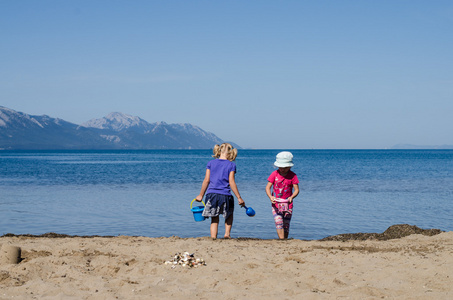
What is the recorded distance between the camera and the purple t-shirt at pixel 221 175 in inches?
342

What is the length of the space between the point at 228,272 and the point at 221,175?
2.76 m

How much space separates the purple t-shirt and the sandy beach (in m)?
0.95

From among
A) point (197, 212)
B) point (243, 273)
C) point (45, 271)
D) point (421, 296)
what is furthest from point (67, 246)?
point (421, 296)

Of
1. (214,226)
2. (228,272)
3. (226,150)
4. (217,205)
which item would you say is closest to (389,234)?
(214,226)

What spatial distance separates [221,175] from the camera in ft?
28.6

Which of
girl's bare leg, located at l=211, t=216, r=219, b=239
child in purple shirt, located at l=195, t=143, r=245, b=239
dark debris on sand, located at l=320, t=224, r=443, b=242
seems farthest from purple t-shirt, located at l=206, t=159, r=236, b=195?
dark debris on sand, located at l=320, t=224, r=443, b=242

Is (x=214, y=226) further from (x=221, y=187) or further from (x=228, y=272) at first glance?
(x=228, y=272)

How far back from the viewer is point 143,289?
219 inches

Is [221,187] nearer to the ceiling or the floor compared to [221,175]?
nearer to the floor

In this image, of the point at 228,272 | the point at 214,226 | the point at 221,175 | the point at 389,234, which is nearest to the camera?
the point at 228,272

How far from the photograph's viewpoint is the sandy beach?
17.8 ft

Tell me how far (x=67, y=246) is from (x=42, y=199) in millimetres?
12464

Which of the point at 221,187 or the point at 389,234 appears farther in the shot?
the point at 389,234

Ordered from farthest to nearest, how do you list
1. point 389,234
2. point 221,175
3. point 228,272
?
point 389,234 < point 221,175 < point 228,272
